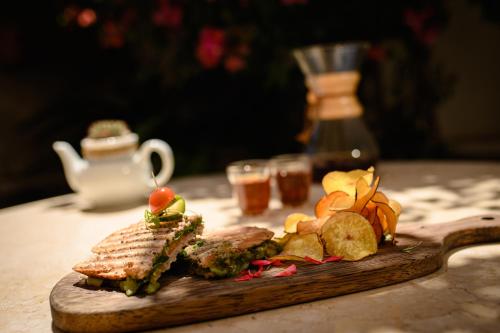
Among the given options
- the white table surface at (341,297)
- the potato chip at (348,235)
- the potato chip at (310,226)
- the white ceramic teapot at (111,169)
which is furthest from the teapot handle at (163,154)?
the potato chip at (348,235)

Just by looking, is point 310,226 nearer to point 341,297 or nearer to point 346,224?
point 346,224

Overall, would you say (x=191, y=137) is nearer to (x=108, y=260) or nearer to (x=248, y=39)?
(x=248, y=39)

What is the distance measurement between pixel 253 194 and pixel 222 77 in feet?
8.54

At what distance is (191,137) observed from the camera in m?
4.46

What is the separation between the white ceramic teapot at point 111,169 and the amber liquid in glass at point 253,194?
41cm

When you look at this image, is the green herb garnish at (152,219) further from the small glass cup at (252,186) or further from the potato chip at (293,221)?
the small glass cup at (252,186)

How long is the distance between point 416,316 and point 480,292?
18cm

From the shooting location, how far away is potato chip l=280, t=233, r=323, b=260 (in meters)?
1.12

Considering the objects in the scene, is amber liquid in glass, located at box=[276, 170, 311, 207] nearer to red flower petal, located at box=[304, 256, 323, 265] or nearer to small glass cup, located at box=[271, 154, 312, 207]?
small glass cup, located at box=[271, 154, 312, 207]

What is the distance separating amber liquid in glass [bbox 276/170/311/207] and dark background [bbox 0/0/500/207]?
1472 millimetres

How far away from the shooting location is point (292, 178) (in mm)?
1882

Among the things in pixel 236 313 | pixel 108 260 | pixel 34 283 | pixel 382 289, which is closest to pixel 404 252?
pixel 382 289

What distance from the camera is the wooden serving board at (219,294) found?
3.05 feet

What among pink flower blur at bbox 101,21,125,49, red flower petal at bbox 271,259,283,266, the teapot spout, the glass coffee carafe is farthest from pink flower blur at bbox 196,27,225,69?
red flower petal at bbox 271,259,283,266
